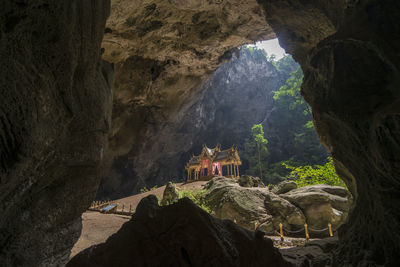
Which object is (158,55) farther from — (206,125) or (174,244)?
(206,125)

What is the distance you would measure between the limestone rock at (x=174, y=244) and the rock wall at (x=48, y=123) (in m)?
1.29

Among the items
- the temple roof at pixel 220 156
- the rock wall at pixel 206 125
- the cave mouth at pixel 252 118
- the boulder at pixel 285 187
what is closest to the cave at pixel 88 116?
the boulder at pixel 285 187

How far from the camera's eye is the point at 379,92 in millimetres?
3107

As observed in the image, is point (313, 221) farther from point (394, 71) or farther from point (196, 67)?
point (196, 67)

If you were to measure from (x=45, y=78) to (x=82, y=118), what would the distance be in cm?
109

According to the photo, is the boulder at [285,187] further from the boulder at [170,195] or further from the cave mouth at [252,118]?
the cave mouth at [252,118]

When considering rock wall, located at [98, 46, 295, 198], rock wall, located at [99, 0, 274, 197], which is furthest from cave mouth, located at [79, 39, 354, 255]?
rock wall, located at [99, 0, 274, 197]

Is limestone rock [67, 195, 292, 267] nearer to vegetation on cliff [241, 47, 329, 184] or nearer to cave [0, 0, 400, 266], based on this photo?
cave [0, 0, 400, 266]

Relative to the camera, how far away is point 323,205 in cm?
1094

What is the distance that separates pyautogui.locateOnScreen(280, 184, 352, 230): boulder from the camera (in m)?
10.6

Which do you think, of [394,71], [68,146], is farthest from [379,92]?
[68,146]

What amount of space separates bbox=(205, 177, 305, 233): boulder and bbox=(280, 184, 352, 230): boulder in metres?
0.57

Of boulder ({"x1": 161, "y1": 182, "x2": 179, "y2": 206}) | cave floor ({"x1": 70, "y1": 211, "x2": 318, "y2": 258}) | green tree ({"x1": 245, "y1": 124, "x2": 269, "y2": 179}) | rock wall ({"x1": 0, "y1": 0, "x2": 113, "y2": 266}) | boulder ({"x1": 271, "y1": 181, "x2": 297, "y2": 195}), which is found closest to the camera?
rock wall ({"x1": 0, "y1": 0, "x2": 113, "y2": 266})

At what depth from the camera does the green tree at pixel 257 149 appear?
98.1ft
